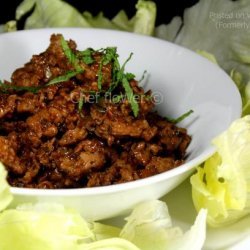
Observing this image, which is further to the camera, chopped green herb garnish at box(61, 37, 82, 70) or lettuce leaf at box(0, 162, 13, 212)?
chopped green herb garnish at box(61, 37, 82, 70)

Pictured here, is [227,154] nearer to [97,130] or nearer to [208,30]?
[97,130]

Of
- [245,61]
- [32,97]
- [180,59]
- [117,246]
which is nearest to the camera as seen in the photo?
[117,246]

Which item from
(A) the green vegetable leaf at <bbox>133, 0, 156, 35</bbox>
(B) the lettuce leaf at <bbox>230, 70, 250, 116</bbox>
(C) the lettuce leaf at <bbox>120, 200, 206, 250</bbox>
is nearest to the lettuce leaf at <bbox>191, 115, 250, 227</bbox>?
(C) the lettuce leaf at <bbox>120, 200, 206, 250</bbox>

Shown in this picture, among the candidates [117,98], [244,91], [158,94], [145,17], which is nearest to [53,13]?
[145,17]

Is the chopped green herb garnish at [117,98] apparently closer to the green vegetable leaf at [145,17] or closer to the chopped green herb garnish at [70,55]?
the chopped green herb garnish at [70,55]

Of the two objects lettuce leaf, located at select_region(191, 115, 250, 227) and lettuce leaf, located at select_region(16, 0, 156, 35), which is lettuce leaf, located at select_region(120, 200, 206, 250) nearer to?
lettuce leaf, located at select_region(191, 115, 250, 227)

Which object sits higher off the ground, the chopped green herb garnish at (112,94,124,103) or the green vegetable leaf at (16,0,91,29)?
the chopped green herb garnish at (112,94,124,103)

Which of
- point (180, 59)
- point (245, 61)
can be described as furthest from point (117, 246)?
point (245, 61)
